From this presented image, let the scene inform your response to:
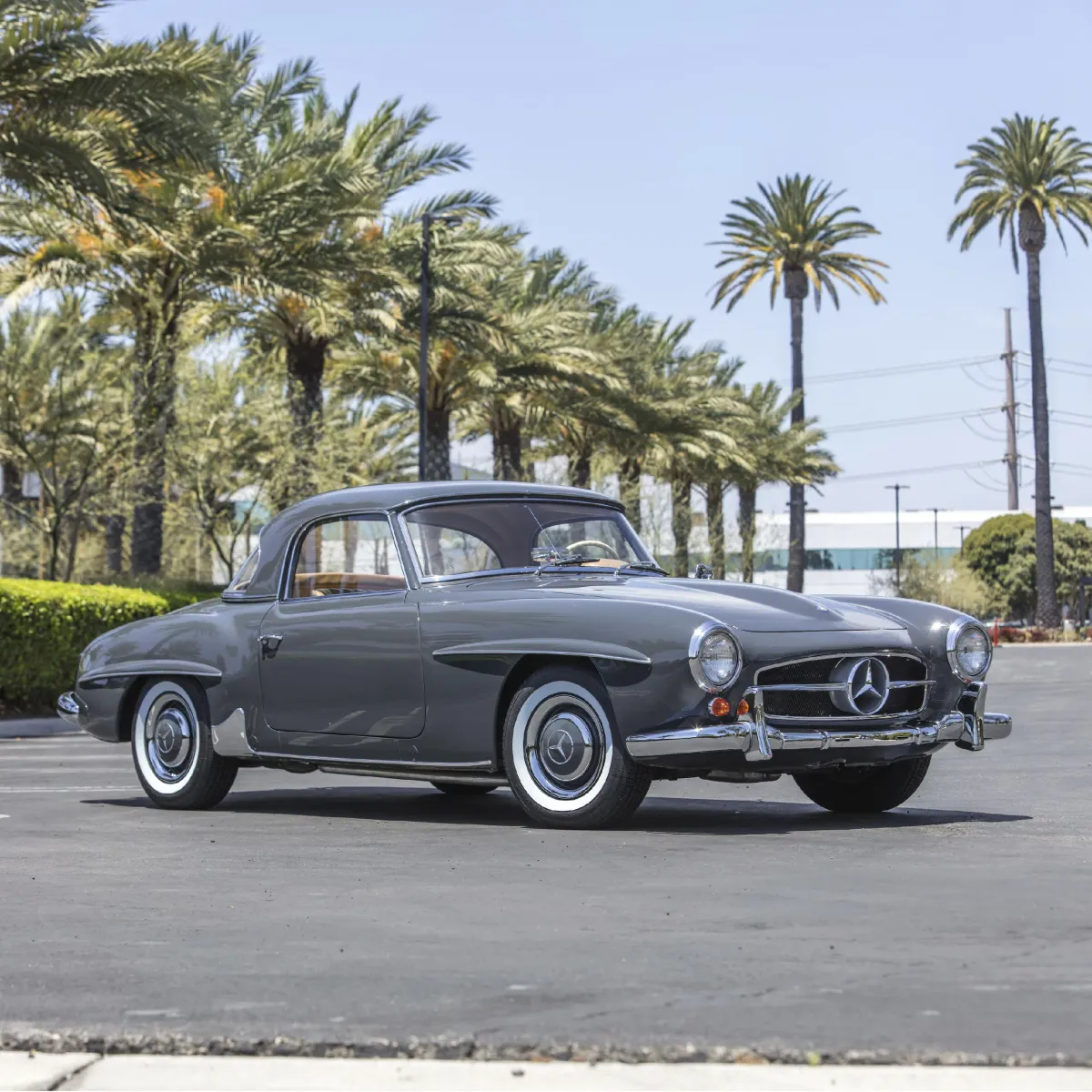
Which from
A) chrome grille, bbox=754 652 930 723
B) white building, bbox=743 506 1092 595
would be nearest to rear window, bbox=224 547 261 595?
chrome grille, bbox=754 652 930 723

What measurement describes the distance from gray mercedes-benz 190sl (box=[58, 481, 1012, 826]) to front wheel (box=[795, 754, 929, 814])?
0.01 m

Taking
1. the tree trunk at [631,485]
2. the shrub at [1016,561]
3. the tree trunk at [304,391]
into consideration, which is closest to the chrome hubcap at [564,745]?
the tree trunk at [304,391]

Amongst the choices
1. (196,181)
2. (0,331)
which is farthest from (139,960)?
(0,331)

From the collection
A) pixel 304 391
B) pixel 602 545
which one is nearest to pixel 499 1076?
pixel 602 545

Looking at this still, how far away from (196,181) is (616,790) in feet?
82.6

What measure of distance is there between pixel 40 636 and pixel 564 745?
14.2m

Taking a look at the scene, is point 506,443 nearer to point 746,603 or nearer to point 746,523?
point 746,523

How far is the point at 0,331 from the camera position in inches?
1864

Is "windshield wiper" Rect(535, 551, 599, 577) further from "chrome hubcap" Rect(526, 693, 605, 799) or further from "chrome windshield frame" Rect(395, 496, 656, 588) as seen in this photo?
"chrome hubcap" Rect(526, 693, 605, 799)

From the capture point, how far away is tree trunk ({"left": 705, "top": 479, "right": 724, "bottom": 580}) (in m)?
66.2

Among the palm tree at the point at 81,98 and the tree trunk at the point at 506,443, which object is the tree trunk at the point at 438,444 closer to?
the tree trunk at the point at 506,443

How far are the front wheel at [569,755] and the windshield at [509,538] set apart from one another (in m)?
1.09

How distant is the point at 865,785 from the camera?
10.0 metres

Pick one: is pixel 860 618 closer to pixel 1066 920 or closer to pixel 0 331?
pixel 1066 920
